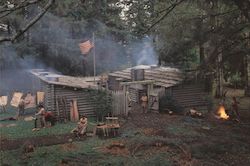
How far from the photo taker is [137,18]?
1493cm

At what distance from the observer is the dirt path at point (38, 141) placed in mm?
16875

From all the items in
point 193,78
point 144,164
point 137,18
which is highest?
point 137,18

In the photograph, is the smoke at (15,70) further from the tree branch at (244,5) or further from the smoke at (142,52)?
the tree branch at (244,5)

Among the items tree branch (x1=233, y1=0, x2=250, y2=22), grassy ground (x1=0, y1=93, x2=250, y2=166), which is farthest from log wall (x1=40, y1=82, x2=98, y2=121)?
tree branch (x1=233, y1=0, x2=250, y2=22)

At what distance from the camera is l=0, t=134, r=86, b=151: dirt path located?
1688 centimetres

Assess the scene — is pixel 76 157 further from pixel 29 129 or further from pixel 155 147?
pixel 29 129

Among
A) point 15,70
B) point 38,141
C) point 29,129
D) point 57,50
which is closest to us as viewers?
point 38,141

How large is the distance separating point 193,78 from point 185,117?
9.41 ft

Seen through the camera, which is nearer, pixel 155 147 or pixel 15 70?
pixel 155 147

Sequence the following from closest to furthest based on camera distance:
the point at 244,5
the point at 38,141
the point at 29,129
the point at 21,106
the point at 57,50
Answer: the point at 244,5
the point at 38,141
the point at 29,129
the point at 21,106
the point at 57,50

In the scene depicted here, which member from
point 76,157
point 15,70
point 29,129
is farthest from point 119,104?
point 15,70

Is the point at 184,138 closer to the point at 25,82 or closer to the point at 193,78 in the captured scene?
the point at 193,78

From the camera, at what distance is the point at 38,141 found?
17672 millimetres

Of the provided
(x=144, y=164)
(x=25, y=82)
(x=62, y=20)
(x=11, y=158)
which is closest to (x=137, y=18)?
(x=144, y=164)
